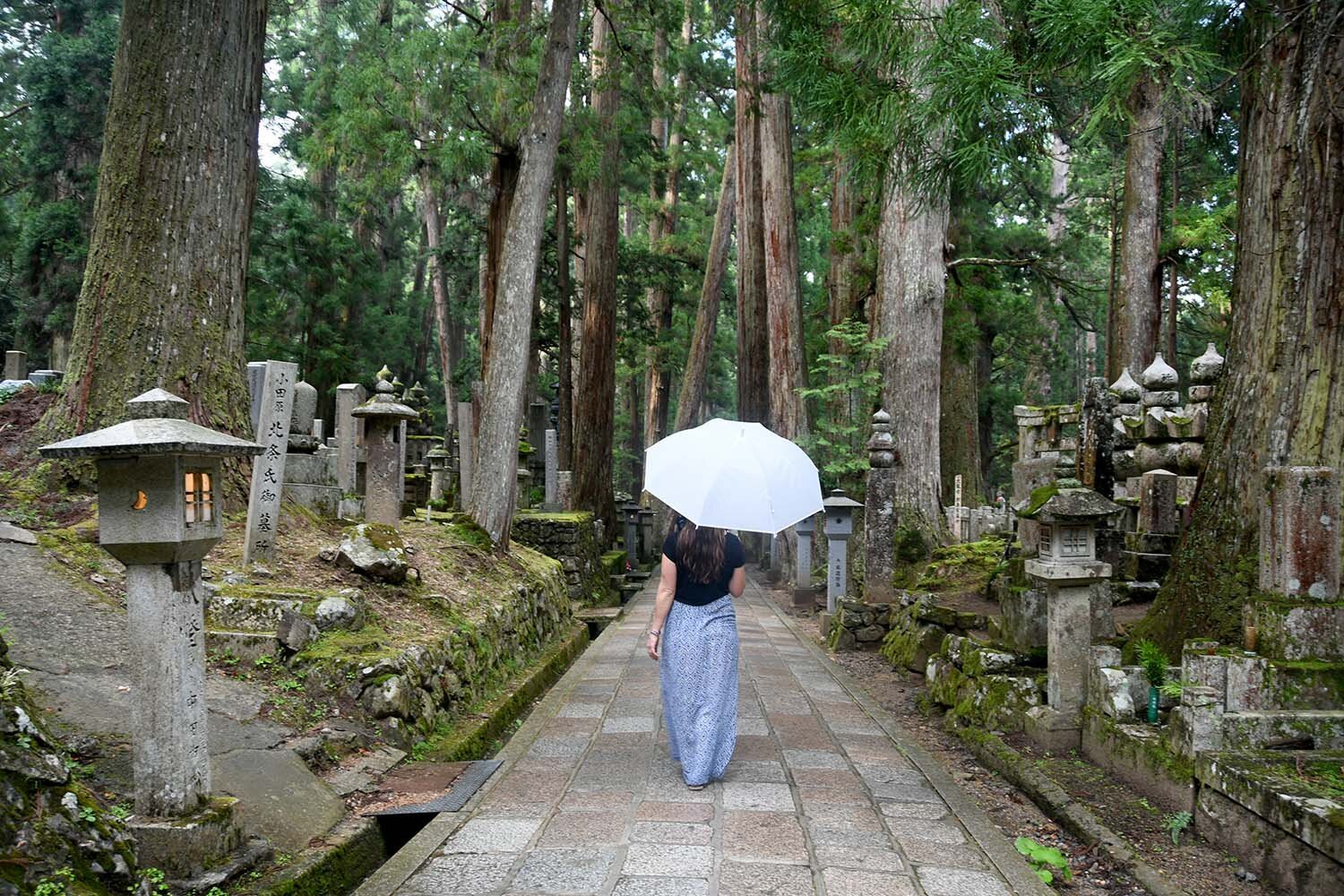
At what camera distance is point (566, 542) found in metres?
14.3

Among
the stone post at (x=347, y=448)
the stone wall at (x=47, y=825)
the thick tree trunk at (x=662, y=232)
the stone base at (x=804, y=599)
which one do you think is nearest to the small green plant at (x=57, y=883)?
the stone wall at (x=47, y=825)

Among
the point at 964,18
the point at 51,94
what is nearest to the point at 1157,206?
the point at 964,18

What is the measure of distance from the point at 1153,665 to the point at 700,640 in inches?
98.6

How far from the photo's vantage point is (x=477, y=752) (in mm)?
5781

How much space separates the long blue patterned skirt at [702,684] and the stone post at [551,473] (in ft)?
39.0

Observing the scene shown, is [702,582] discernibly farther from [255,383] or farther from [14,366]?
[14,366]

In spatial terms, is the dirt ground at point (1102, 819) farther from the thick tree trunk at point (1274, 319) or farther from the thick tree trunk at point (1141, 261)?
the thick tree trunk at point (1141, 261)

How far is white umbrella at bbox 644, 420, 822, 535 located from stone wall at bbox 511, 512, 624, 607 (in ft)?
29.5

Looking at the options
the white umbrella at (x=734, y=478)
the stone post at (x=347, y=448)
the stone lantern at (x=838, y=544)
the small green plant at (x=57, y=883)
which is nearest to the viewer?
the small green plant at (x=57, y=883)

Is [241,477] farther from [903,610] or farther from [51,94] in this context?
[51,94]

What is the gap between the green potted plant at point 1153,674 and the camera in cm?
498

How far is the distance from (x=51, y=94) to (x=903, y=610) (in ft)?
58.1

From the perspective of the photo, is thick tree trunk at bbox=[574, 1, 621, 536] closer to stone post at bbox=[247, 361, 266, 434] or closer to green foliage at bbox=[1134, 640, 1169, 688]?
stone post at bbox=[247, 361, 266, 434]

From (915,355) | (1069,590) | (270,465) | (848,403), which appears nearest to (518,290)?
(270,465)
